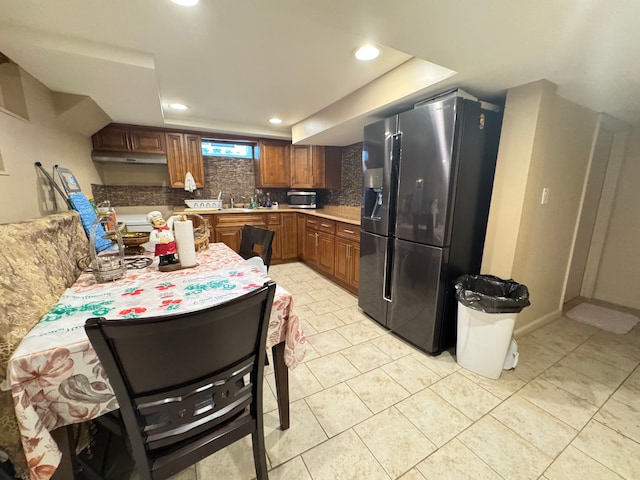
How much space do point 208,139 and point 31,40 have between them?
2435 millimetres

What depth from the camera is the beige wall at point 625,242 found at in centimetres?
266

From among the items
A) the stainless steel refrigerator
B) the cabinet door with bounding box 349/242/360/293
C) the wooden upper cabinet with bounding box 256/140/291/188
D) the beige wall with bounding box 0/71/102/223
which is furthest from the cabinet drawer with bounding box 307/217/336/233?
the beige wall with bounding box 0/71/102/223

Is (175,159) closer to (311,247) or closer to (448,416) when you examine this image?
(311,247)

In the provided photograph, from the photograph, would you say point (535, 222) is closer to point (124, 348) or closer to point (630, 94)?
point (630, 94)

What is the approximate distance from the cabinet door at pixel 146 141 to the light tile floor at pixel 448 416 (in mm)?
3366

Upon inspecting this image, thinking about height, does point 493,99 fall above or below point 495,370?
above

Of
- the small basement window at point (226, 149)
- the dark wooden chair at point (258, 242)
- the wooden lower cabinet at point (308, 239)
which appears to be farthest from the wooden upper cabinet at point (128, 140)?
the dark wooden chair at point (258, 242)

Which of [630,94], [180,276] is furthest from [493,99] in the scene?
[180,276]

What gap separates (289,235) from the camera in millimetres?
4305

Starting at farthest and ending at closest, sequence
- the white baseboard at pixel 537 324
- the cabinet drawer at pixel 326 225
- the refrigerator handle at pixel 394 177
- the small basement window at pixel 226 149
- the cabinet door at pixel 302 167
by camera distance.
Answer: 1. the cabinet door at pixel 302 167
2. the small basement window at pixel 226 149
3. the cabinet drawer at pixel 326 225
4. the white baseboard at pixel 537 324
5. the refrigerator handle at pixel 394 177

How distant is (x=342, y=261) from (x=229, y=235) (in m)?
1.88

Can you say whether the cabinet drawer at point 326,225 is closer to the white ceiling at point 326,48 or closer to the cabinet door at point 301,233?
the cabinet door at point 301,233

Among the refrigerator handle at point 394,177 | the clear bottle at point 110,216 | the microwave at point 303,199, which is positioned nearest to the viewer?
the clear bottle at point 110,216

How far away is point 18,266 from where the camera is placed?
98 centimetres
